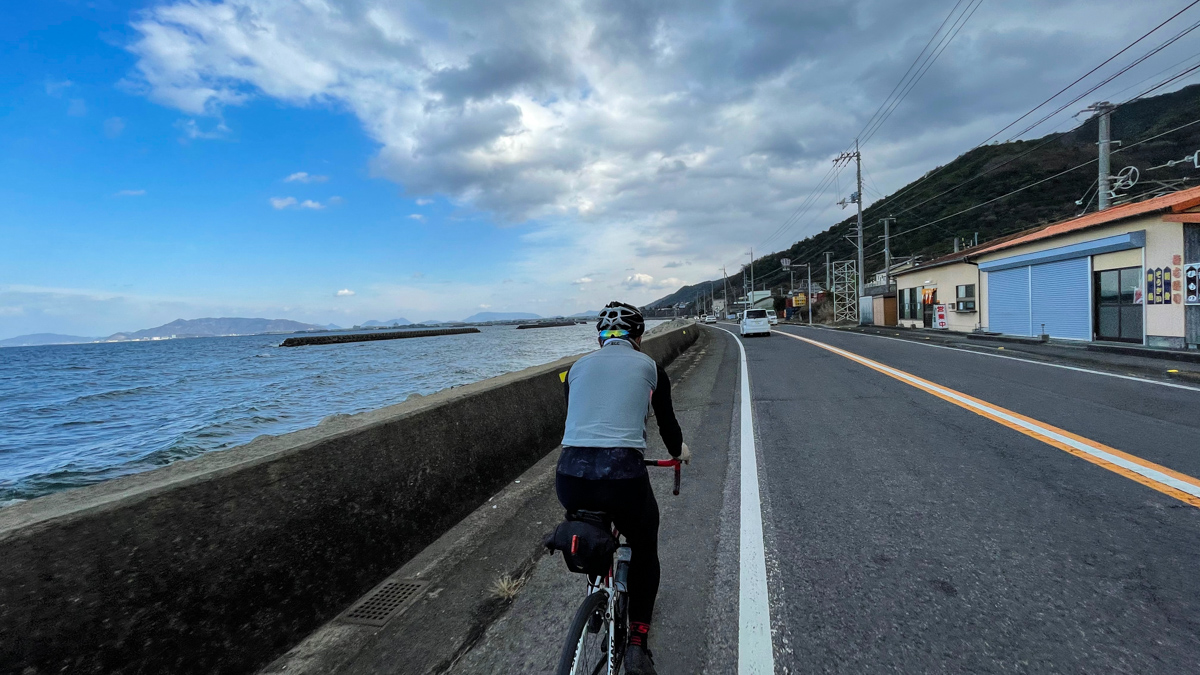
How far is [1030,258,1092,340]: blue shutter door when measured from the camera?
19484 mm

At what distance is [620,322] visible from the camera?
9.27 ft

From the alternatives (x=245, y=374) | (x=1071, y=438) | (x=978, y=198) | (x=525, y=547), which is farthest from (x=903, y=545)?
(x=978, y=198)

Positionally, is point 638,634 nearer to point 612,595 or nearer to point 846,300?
point 612,595

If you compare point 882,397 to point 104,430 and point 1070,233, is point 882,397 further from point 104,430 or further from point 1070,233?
point 104,430

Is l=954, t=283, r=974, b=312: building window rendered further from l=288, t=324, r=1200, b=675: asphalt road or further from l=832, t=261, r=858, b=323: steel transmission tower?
l=832, t=261, r=858, b=323: steel transmission tower

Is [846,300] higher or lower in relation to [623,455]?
higher

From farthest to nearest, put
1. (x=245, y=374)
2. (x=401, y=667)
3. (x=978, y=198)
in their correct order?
(x=978, y=198)
(x=245, y=374)
(x=401, y=667)

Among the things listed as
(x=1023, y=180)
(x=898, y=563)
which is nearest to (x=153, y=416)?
(x=898, y=563)

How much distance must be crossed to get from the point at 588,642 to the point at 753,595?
4.53 ft

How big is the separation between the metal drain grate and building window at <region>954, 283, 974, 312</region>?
3179 cm

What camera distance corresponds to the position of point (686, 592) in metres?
3.21

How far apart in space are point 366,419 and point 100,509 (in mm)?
1964

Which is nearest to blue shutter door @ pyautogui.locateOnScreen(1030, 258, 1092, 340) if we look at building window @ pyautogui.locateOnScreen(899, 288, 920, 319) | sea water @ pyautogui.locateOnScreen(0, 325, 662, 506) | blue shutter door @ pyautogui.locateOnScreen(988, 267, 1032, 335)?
blue shutter door @ pyautogui.locateOnScreen(988, 267, 1032, 335)

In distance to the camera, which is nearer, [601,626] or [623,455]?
[601,626]
